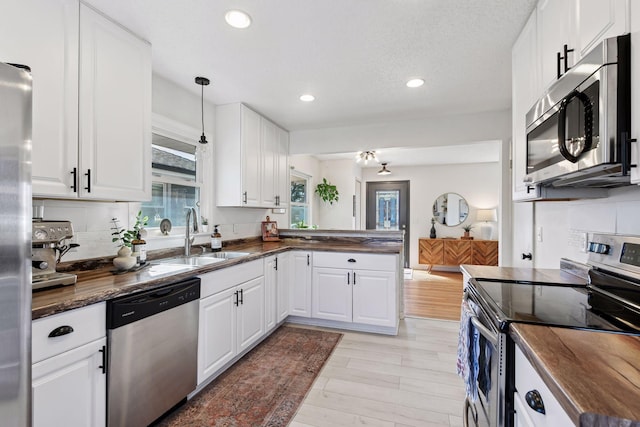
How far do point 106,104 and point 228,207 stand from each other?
1691 mm

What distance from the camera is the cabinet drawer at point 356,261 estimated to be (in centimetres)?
296

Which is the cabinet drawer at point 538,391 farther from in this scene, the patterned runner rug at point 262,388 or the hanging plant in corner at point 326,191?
the hanging plant in corner at point 326,191

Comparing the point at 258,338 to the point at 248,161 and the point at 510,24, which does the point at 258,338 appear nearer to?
the point at 248,161

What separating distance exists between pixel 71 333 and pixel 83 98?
1200 millimetres

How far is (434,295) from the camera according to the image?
447 centimetres

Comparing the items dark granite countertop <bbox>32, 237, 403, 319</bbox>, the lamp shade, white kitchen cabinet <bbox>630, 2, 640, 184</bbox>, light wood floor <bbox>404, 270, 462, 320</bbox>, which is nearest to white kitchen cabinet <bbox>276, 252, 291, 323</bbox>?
dark granite countertop <bbox>32, 237, 403, 319</bbox>

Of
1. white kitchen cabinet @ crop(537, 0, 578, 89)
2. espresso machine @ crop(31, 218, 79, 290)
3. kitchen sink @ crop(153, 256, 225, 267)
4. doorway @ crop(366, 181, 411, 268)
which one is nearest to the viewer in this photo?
white kitchen cabinet @ crop(537, 0, 578, 89)

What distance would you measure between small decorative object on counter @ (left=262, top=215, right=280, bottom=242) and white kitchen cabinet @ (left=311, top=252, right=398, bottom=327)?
91 cm

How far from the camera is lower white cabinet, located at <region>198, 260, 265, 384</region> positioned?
201cm

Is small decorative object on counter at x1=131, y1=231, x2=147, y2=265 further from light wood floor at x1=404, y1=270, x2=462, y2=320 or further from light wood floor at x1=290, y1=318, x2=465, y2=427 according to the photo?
light wood floor at x1=404, y1=270, x2=462, y2=320

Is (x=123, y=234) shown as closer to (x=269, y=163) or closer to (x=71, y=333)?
(x=71, y=333)

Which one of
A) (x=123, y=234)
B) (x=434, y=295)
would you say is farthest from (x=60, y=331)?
(x=434, y=295)

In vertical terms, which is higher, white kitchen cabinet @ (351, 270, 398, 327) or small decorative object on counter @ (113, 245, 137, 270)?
small decorative object on counter @ (113, 245, 137, 270)

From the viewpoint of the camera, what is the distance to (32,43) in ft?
4.54
